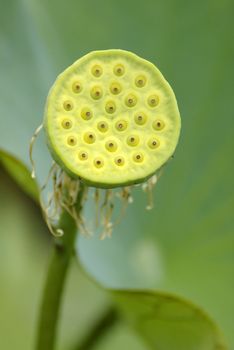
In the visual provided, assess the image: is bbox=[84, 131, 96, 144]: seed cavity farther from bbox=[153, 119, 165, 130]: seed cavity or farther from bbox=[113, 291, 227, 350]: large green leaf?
bbox=[113, 291, 227, 350]: large green leaf

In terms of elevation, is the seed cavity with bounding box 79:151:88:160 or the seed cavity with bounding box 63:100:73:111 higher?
the seed cavity with bounding box 63:100:73:111

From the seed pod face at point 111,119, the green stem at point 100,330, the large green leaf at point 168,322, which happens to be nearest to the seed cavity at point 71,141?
the seed pod face at point 111,119

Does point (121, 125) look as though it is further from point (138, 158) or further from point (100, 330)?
point (100, 330)

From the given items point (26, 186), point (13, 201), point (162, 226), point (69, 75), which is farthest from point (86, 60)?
point (13, 201)

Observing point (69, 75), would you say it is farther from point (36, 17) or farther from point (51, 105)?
point (36, 17)

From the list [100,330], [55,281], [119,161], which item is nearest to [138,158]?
[119,161]

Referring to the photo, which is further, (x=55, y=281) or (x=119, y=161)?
(x=55, y=281)

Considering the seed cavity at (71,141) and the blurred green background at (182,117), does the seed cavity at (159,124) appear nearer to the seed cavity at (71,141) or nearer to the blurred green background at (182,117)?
the seed cavity at (71,141)

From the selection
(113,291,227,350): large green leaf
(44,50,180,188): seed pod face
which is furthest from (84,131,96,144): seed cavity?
(113,291,227,350): large green leaf
